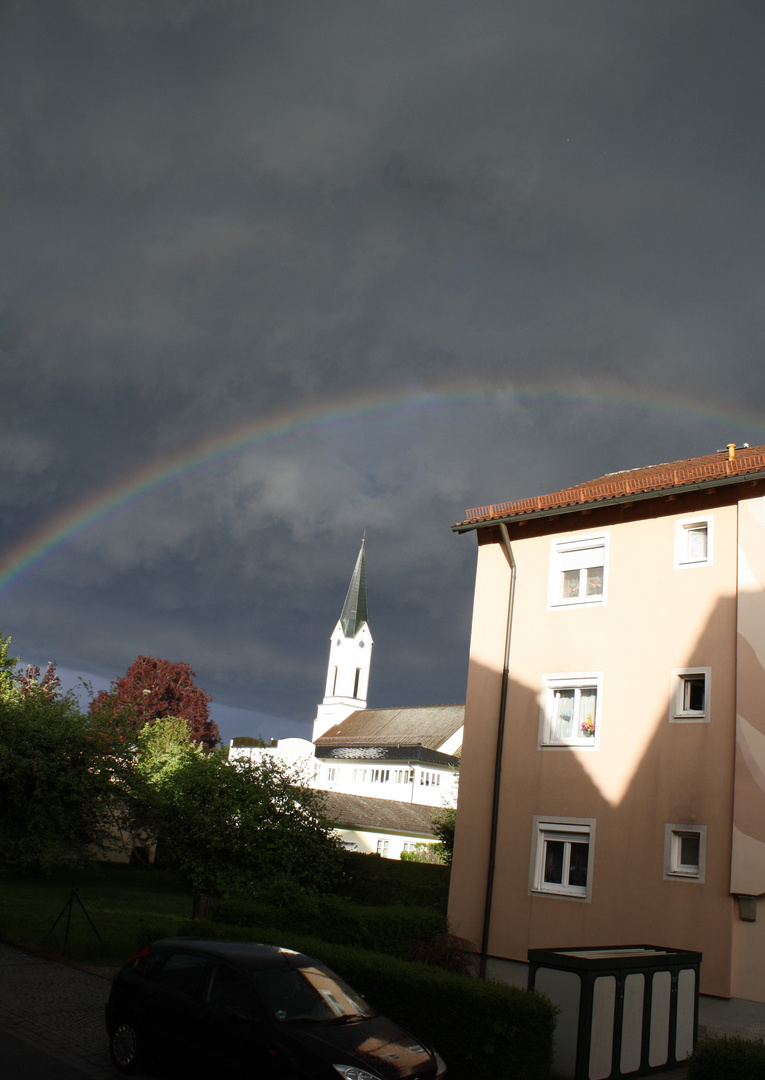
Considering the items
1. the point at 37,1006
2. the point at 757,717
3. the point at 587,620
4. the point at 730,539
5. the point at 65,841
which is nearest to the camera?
the point at 37,1006

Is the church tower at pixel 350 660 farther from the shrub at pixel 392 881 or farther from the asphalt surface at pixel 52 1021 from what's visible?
the asphalt surface at pixel 52 1021

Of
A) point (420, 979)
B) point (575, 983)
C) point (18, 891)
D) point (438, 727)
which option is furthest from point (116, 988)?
point (438, 727)

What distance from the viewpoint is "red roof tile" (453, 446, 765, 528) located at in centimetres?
1736

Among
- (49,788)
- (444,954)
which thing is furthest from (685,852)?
(49,788)

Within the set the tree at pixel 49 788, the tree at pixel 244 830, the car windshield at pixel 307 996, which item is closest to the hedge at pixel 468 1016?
the car windshield at pixel 307 996

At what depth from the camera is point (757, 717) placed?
52.4 ft

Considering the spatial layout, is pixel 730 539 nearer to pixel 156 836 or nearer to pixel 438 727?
pixel 156 836

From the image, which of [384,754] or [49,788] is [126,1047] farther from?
[384,754]

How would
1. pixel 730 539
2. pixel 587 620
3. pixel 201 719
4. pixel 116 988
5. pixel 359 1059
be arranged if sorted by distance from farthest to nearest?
1. pixel 201 719
2. pixel 587 620
3. pixel 730 539
4. pixel 116 988
5. pixel 359 1059

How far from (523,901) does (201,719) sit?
63.0 meters

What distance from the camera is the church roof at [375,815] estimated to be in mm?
42188

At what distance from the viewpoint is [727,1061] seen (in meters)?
8.86

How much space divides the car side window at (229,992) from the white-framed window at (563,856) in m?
10.2

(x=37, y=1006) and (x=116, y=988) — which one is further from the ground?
(x=116, y=988)
